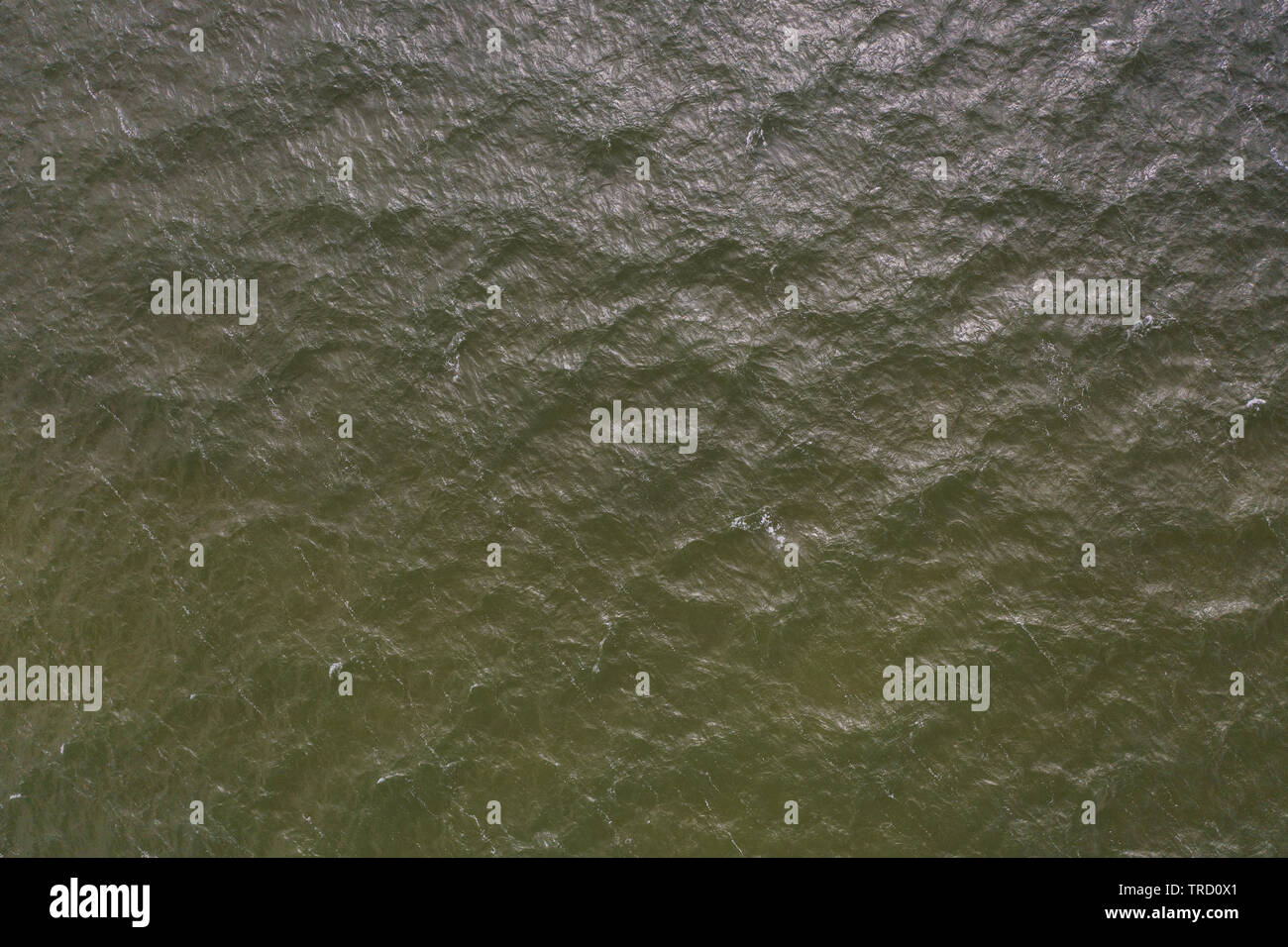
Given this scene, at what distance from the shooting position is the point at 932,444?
139 inches

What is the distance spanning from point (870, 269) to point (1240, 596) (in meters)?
1.83

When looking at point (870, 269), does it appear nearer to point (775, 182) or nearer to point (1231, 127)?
point (775, 182)

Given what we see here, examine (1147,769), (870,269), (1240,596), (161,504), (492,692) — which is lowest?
(1147,769)

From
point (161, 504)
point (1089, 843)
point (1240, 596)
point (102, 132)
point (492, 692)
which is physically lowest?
point (1089, 843)

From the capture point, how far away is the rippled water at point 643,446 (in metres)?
3.46

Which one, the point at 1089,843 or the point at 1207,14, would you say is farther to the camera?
the point at 1207,14

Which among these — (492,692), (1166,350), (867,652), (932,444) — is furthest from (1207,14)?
(492,692)

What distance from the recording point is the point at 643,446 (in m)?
3.55

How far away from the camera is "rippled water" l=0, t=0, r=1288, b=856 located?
3.46 meters

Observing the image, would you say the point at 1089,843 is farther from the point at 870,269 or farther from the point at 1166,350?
the point at 870,269

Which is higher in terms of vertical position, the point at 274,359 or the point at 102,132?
the point at 102,132

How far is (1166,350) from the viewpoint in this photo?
3555 mm

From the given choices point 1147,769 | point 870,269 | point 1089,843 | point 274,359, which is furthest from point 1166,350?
point 274,359

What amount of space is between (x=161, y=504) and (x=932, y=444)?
115 inches
